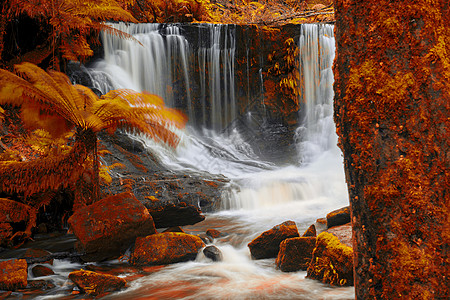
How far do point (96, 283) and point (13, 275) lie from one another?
3.06 ft

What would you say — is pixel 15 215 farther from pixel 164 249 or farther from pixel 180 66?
pixel 180 66

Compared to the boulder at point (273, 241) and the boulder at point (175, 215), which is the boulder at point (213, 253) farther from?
the boulder at point (175, 215)

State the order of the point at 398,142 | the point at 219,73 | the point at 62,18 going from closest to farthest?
the point at 398,142
the point at 62,18
the point at 219,73

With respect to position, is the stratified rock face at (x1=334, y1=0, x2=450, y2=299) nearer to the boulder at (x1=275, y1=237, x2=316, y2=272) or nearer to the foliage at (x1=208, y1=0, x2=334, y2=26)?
the boulder at (x1=275, y1=237, x2=316, y2=272)

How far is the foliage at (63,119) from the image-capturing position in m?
Answer: 5.13

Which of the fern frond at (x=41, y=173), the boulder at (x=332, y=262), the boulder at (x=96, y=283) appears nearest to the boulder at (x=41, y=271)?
the boulder at (x=96, y=283)

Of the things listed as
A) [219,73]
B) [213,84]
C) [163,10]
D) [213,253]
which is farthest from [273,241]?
[163,10]

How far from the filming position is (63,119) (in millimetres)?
5625

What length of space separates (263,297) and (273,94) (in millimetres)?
11639

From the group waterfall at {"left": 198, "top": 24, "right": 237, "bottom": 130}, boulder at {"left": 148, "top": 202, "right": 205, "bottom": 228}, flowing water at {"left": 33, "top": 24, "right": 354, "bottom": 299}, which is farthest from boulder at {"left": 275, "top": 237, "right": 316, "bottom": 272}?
waterfall at {"left": 198, "top": 24, "right": 237, "bottom": 130}

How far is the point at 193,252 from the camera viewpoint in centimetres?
465

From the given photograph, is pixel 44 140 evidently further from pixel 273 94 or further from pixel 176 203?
pixel 273 94

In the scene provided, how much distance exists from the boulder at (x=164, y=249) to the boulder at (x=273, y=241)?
803mm

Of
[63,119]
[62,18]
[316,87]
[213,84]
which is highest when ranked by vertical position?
[62,18]
